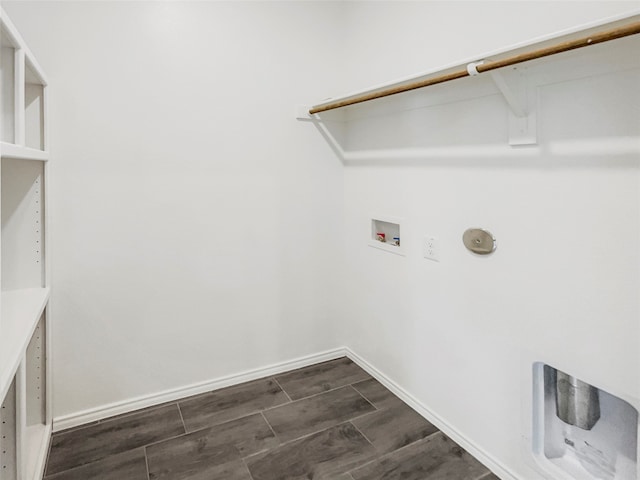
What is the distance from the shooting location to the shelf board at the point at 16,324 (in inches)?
39.9

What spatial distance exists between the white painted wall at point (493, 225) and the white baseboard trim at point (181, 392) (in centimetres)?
39

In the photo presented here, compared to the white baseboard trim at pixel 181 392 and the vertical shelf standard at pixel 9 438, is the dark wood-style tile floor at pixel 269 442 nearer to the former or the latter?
the white baseboard trim at pixel 181 392

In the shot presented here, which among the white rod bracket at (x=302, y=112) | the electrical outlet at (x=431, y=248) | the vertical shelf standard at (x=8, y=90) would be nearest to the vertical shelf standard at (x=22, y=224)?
the vertical shelf standard at (x=8, y=90)

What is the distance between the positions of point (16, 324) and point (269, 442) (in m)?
1.10

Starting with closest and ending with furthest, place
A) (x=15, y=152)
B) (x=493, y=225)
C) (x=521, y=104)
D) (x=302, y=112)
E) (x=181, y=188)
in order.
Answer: (x=15, y=152), (x=521, y=104), (x=493, y=225), (x=181, y=188), (x=302, y=112)

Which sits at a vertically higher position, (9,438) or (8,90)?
(8,90)

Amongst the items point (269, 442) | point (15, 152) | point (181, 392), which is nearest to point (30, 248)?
point (15, 152)

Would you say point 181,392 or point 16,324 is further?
point 181,392

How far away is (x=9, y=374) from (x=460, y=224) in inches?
61.8

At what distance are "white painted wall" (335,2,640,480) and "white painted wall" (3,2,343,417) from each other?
1.13 ft

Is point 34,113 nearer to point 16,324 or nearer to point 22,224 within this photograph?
point 22,224

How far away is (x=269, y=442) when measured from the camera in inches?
70.4

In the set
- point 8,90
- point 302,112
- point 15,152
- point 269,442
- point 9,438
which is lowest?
point 269,442

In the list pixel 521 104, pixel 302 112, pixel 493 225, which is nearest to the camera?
pixel 521 104
